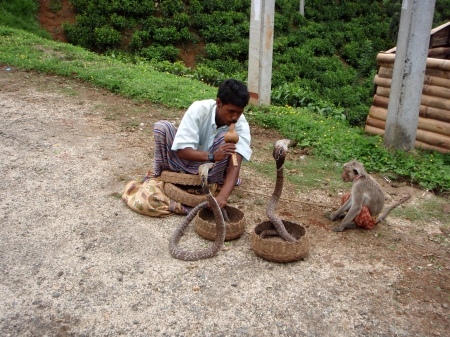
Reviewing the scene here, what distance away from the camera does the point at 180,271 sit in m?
3.54

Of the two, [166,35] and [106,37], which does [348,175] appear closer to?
[106,37]

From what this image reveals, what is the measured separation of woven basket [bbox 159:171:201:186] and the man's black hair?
0.82 metres

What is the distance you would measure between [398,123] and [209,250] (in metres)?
3.97

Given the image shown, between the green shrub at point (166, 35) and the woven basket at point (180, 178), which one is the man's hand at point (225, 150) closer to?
the woven basket at point (180, 178)

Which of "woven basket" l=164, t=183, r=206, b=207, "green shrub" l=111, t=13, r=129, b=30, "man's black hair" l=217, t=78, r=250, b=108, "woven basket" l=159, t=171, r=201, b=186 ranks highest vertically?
"green shrub" l=111, t=13, r=129, b=30

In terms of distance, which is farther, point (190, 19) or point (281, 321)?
point (190, 19)

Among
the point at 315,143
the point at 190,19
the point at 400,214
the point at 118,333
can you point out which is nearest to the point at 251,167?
the point at 315,143

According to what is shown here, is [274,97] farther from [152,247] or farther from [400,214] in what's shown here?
[152,247]

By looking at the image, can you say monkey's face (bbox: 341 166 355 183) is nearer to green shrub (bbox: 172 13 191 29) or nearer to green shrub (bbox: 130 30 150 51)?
green shrub (bbox: 130 30 150 51)

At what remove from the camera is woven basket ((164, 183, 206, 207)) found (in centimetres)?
419

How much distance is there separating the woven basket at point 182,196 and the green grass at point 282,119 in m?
1.56

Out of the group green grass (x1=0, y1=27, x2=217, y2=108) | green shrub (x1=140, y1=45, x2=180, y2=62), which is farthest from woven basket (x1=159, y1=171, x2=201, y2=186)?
green shrub (x1=140, y1=45, x2=180, y2=62)

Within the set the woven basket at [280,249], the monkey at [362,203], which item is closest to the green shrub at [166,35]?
the monkey at [362,203]

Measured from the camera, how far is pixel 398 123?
6395mm
